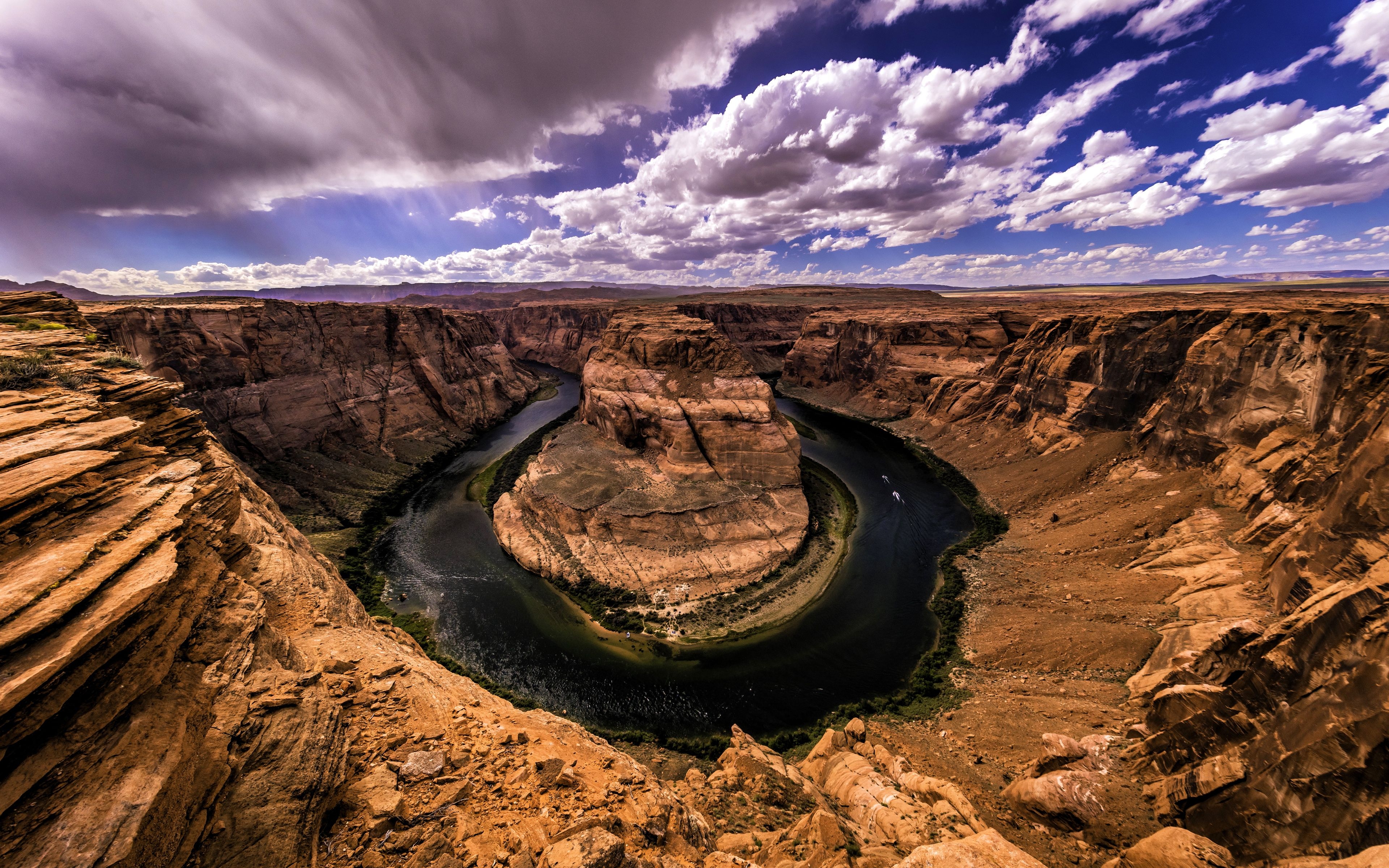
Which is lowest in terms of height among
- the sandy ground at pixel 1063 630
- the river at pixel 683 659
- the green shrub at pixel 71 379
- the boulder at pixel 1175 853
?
the river at pixel 683 659

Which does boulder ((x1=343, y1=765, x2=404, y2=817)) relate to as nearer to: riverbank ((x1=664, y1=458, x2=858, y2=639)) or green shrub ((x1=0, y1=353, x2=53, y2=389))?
green shrub ((x1=0, y1=353, x2=53, y2=389))

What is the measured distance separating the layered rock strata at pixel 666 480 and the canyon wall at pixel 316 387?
18548 mm

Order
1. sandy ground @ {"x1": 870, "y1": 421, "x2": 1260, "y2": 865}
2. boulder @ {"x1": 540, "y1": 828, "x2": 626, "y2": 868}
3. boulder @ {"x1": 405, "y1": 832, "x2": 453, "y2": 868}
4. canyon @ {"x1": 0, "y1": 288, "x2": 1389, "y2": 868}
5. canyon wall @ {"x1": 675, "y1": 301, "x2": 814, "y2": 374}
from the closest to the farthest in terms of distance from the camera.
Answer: canyon @ {"x1": 0, "y1": 288, "x2": 1389, "y2": 868}, boulder @ {"x1": 405, "y1": 832, "x2": 453, "y2": 868}, boulder @ {"x1": 540, "y1": 828, "x2": 626, "y2": 868}, sandy ground @ {"x1": 870, "y1": 421, "x2": 1260, "y2": 865}, canyon wall @ {"x1": 675, "y1": 301, "x2": 814, "y2": 374}

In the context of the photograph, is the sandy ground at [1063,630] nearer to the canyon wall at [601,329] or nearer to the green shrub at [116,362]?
the green shrub at [116,362]

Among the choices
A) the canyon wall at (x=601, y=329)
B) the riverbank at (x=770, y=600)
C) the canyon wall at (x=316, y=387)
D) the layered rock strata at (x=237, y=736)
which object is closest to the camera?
the layered rock strata at (x=237, y=736)

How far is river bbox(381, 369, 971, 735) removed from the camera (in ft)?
77.5

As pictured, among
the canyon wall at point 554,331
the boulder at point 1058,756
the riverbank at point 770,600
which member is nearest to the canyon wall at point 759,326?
the canyon wall at point 554,331

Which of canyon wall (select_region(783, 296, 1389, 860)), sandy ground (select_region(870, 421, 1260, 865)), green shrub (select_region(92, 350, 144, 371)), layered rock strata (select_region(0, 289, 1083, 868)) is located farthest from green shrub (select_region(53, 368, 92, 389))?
canyon wall (select_region(783, 296, 1389, 860))

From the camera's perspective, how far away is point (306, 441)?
4447 cm

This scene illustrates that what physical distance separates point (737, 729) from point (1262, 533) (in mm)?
28144

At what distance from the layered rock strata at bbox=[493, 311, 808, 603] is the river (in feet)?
11.1

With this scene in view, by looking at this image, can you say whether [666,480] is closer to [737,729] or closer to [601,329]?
[737,729]

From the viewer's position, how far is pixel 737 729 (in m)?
18.8

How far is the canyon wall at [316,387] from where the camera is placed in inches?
1519
